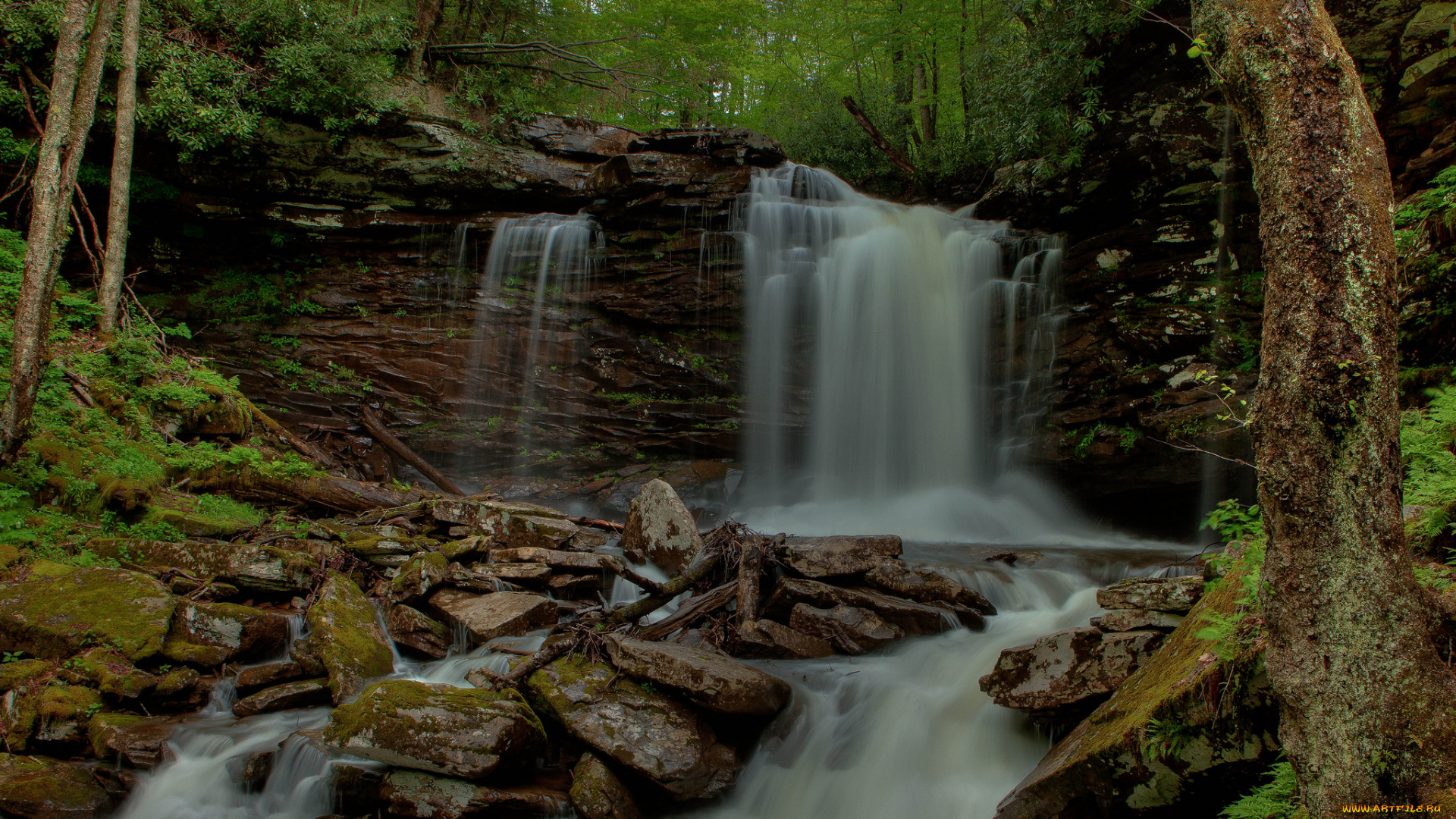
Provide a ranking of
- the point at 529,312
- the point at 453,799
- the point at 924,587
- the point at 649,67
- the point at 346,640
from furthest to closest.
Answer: the point at 649,67, the point at 529,312, the point at 924,587, the point at 346,640, the point at 453,799

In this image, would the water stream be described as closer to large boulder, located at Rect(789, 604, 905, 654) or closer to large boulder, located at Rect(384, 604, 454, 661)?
large boulder, located at Rect(789, 604, 905, 654)

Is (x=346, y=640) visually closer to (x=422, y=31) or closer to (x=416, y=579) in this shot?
(x=416, y=579)

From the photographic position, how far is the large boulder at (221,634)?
194 inches

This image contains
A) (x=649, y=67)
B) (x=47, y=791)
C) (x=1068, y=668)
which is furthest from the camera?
(x=649, y=67)

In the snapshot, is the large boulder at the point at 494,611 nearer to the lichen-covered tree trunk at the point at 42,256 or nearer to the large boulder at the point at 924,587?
the large boulder at the point at 924,587

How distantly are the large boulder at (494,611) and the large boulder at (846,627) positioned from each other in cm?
228

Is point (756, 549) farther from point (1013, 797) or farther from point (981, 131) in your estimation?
point (981, 131)

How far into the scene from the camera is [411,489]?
29.3 feet

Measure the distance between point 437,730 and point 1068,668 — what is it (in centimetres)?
393

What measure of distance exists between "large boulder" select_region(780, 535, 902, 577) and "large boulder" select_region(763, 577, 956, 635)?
229 mm

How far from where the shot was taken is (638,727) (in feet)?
14.3

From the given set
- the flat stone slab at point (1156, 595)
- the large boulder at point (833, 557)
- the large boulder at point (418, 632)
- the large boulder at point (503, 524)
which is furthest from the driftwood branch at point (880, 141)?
the large boulder at point (418, 632)

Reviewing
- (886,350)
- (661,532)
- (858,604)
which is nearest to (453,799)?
(858,604)

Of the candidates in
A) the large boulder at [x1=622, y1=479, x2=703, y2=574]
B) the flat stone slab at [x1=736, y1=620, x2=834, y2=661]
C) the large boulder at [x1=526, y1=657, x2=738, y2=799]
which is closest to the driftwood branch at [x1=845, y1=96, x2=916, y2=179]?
the large boulder at [x1=622, y1=479, x2=703, y2=574]
